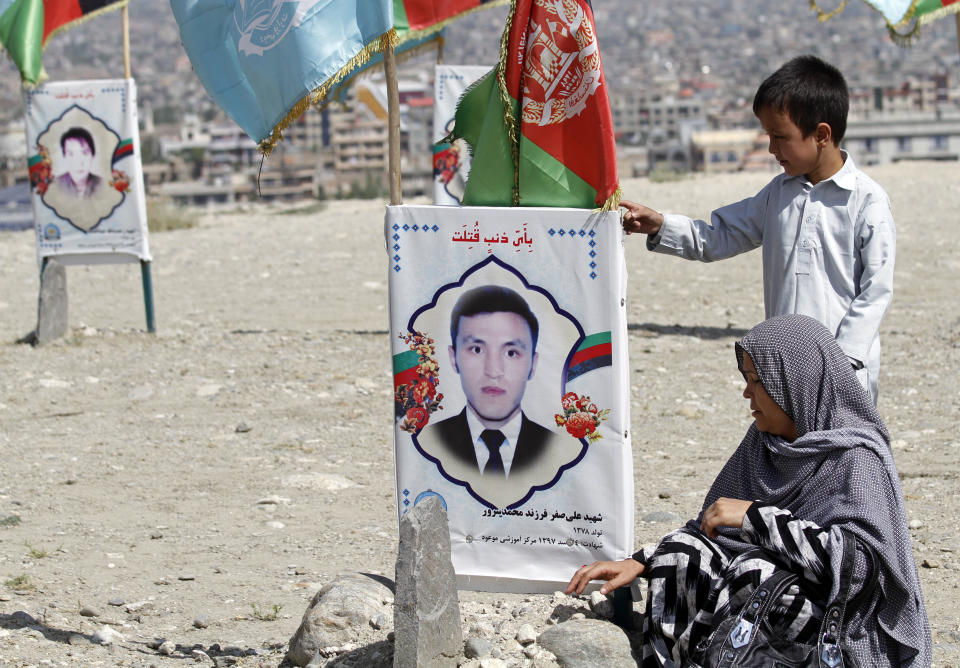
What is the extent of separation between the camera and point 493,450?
3.71 m

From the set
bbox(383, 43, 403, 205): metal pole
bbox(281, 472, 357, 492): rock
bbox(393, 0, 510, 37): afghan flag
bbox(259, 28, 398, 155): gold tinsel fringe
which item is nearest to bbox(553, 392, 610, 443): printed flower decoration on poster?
bbox(383, 43, 403, 205): metal pole

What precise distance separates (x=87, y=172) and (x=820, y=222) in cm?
666

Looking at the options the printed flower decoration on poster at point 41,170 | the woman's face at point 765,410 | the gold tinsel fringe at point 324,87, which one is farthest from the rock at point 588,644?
the printed flower decoration on poster at point 41,170

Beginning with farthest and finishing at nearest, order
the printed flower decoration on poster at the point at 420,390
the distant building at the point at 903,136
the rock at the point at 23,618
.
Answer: the distant building at the point at 903,136, the rock at the point at 23,618, the printed flower decoration on poster at the point at 420,390

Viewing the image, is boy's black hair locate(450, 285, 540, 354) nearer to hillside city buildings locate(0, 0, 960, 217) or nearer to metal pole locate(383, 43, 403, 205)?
metal pole locate(383, 43, 403, 205)

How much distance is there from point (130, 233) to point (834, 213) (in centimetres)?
650

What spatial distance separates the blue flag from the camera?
12.2 feet

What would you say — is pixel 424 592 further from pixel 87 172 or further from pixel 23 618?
pixel 87 172

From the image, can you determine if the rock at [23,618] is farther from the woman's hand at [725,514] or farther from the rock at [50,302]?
the rock at [50,302]

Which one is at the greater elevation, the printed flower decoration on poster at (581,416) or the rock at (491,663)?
the printed flower decoration on poster at (581,416)

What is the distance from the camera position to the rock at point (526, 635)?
3.64 metres

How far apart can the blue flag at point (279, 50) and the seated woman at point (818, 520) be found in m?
1.46

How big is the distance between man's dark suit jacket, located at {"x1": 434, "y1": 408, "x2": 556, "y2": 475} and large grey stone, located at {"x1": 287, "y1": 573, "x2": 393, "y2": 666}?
57 centimetres

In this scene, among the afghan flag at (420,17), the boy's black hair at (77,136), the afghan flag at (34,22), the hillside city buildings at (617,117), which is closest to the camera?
the afghan flag at (420,17)
